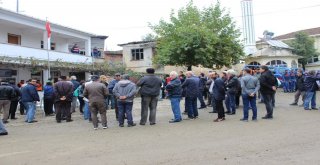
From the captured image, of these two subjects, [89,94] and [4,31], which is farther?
[4,31]

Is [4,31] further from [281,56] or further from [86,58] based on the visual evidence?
[281,56]

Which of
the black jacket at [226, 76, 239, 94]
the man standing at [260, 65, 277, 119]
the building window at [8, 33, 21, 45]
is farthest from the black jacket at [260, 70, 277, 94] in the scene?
the building window at [8, 33, 21, 45]

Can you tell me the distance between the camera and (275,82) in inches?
499

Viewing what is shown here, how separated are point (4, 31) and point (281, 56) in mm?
32421

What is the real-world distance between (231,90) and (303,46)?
40.5 m

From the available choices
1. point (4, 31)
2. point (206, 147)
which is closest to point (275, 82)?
point (206, 147)

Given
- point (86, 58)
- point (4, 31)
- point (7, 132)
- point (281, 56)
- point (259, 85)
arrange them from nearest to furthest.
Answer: point (7, 132) → point (259, 85) → point (4, 31) → point (86, 58) → point (281, 56)

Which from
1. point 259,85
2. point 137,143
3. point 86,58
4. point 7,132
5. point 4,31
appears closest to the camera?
point 137,143

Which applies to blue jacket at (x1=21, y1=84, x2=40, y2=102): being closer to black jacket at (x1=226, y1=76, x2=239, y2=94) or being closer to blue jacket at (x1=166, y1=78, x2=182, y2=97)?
blue jacket at (x1=166, y1=78, x2=182, y2=97)

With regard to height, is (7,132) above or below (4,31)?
below

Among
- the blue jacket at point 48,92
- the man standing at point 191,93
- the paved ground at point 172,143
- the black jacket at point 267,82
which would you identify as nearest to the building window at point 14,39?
the blue jacket at point 48,92

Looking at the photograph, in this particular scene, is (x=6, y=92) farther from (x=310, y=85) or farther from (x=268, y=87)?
(x=310, y=85)

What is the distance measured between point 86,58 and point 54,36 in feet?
10.8

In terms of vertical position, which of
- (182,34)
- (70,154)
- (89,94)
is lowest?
(70,154)
